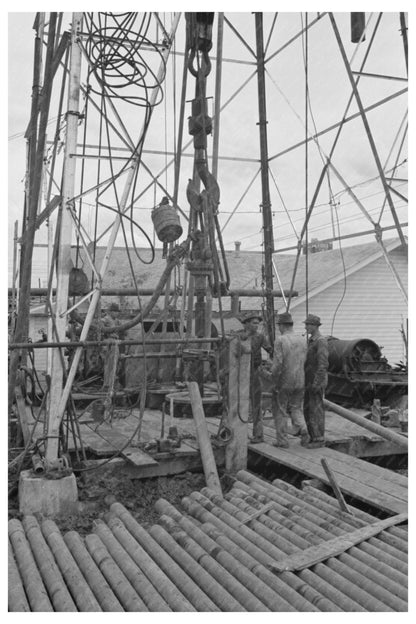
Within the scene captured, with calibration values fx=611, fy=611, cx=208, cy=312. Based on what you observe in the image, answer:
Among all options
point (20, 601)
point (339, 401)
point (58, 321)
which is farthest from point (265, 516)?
point (339, 401)

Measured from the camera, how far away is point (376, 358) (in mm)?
13062

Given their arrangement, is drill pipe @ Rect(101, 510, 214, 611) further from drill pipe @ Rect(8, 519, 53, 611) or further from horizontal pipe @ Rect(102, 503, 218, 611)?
drill pipe @ Rect(8, 519, 53, 611)

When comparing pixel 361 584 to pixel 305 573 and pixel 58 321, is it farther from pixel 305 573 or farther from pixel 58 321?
pixel 58 321

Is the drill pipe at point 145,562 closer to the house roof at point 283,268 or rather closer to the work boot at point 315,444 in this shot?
the work boot at point 315,444

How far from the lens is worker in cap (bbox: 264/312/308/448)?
8375mm

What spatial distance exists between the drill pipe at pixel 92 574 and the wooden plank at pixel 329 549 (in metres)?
1.30

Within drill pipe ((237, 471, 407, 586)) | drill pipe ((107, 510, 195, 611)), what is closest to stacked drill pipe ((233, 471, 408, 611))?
drill pipe ((237, 471, 407, 586))

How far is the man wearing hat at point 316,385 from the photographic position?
8.42 metres

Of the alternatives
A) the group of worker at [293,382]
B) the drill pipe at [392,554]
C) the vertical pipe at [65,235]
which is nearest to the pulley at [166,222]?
the vertical pipe at [65,235]

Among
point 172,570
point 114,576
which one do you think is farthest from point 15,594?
point 172,570

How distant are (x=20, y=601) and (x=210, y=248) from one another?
16.3 ft

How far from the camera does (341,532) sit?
5.56 m

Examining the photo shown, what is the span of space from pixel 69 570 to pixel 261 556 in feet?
5.26

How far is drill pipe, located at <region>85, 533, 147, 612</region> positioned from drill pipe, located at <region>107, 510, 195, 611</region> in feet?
0.63
